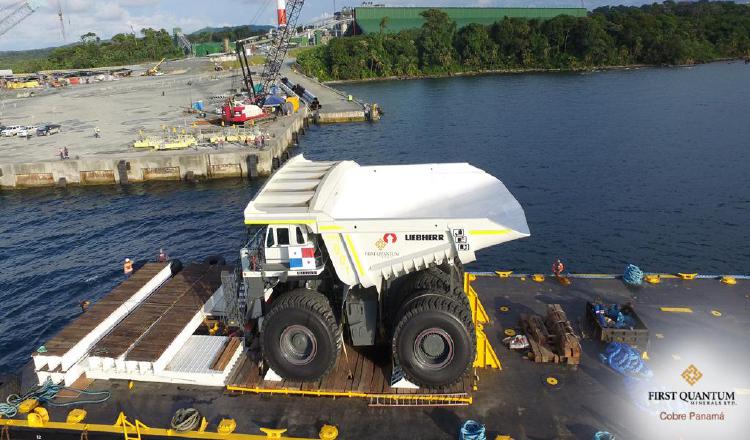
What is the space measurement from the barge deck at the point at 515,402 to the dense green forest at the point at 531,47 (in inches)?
5387

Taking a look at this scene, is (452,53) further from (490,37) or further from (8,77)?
(8,77)

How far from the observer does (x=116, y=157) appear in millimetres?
48875

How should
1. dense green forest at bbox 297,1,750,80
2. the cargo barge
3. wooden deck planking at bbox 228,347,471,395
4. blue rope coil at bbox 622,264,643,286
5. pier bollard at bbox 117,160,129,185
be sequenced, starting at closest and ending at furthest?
1. the cargo barge
2. wooden deck planking at bbox 228,347,471,395
3. blue rope coil at bbox 622,264,643,286
4. pier bollard at bbox 117,160,129,185
5. dense green forest at bbox 297,1,750,80

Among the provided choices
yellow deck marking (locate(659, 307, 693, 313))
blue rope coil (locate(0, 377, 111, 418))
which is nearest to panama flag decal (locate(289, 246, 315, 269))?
blue rope coil (locate(0, 377, 111, 418))

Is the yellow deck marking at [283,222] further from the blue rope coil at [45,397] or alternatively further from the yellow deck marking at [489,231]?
the blue rope coil at [45,397]

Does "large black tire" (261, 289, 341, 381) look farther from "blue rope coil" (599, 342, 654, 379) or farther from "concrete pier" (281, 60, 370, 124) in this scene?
"concrete pier" (281, 60, 370, 124)

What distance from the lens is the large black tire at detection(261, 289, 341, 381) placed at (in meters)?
11.4

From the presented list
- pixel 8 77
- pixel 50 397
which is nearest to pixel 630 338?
pixel 50 397

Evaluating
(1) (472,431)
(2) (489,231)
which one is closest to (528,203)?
(2) (489,231)

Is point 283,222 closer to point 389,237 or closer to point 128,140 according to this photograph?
point 389,237

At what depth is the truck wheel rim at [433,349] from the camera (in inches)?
433

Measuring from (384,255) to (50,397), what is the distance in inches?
351

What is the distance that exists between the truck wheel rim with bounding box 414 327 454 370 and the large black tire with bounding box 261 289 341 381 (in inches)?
78.6

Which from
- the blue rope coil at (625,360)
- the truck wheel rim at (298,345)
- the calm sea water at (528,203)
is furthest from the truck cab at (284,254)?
the calm sea water at (528,203)
